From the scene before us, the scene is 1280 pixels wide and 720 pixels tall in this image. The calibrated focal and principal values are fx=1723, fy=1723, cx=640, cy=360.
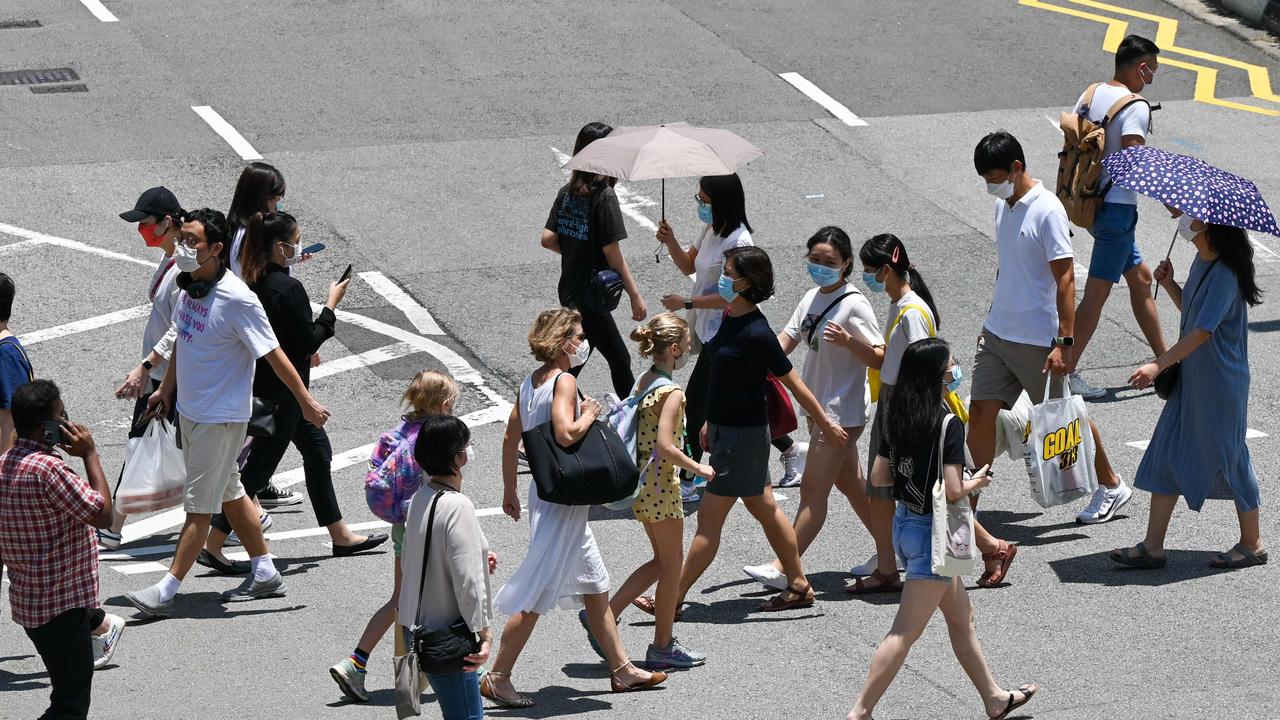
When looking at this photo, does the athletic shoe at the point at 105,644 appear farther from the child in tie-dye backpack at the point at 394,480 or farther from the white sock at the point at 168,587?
the child in tie-dye backpack at the point at 394,480

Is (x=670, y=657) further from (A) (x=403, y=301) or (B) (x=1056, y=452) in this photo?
(A) (x=403, y=301)

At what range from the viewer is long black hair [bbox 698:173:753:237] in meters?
9.73

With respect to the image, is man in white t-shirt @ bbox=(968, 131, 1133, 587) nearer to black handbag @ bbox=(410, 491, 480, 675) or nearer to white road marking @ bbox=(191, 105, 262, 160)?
black handbag @ bbox=(410, 491, 480, 675)

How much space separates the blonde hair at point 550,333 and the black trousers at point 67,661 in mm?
2216

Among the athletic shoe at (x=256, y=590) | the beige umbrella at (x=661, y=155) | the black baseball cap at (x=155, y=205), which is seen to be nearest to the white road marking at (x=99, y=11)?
the black baseball cap at (x=155, y=205)

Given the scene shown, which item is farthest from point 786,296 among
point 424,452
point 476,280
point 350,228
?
point 424,452

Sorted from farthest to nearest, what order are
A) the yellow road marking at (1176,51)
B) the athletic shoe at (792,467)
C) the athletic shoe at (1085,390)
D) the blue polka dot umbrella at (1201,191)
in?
the yellow road marking at (1176,51), the athletic shoe at (1085,390), the athletic shoe at (792,467), the blue polka dot umbrella at (1201,191)

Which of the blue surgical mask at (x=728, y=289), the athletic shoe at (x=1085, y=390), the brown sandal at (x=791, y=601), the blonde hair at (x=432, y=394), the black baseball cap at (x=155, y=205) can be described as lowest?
the athletic shoe at (x=1085, y=390)

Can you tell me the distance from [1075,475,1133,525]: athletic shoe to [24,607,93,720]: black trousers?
216 inches

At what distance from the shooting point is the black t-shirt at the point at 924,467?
709 centimetres

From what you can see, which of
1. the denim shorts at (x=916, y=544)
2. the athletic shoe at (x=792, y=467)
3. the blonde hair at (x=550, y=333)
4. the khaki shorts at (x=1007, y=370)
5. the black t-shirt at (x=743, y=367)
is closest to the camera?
the denim shorts at (x=916, y=544)

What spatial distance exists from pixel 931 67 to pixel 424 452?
1288cm

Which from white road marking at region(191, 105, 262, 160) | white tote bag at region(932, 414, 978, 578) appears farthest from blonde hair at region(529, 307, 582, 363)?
white road marking at region(191, 105, 262, 160)

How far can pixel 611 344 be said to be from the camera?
10547 mm
